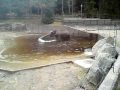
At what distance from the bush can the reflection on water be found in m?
7.12

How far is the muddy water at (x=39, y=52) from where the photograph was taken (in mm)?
14773

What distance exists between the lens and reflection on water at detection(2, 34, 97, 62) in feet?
55.3

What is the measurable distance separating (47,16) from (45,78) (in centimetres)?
2081

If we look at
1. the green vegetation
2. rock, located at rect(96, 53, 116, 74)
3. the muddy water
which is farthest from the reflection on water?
the green vegetation

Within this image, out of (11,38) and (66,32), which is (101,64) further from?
(66,32)

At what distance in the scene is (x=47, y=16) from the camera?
32.2 meters

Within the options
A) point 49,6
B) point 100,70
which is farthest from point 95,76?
point 49,6

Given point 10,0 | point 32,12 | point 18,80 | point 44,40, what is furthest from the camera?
point 32,12

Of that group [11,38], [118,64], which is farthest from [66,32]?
[118,64]

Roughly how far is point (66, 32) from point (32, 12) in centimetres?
1190

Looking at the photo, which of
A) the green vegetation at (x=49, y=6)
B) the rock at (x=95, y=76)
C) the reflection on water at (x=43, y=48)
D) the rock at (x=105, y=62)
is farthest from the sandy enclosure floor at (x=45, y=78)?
the green vegetation at (x=49, y=6)

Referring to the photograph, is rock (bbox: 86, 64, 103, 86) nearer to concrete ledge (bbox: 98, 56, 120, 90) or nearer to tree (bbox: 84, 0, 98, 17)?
concrete ledge (bbox: 98, 56, 120, 90)

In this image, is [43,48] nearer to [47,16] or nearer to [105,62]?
[105,62]

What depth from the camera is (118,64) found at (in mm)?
9836
